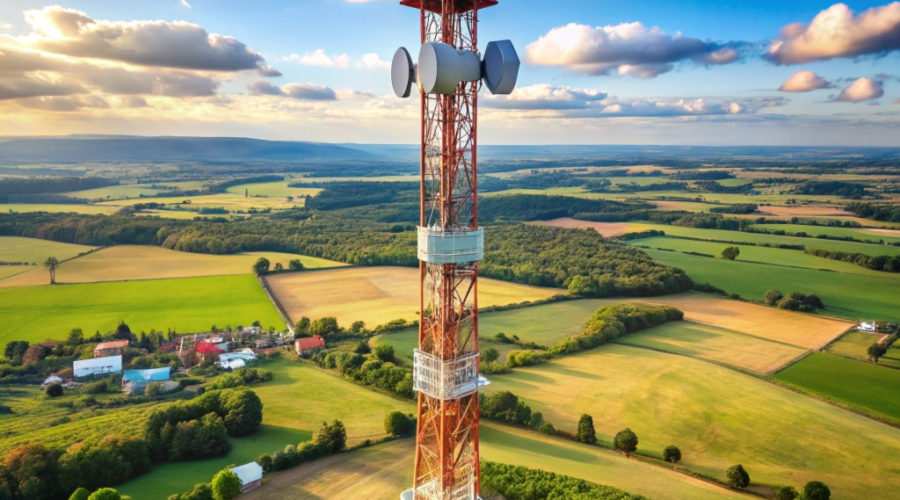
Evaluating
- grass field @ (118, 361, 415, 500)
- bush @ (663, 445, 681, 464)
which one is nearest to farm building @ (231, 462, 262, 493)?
grass field @ (118, 361, 415, 500)

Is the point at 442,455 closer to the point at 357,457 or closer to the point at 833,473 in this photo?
the point at 357,457

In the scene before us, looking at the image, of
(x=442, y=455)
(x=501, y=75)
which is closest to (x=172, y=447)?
(x=442, y=455)

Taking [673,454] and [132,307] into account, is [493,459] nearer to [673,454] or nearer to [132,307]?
[673,454]

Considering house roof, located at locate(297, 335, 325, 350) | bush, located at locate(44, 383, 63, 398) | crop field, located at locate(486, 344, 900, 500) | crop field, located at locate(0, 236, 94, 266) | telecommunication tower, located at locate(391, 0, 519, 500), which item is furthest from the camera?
crop field, located at locate(0, 236, 94, 266)

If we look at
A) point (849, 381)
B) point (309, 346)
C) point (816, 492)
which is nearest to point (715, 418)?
point (816, 492)

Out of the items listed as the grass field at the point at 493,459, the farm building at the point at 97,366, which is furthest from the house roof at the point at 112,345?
the grass field at the point at 493,459

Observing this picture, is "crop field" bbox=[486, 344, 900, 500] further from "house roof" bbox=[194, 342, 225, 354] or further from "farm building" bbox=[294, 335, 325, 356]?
"house roof" bbox=[194, 342, 225, 354]
